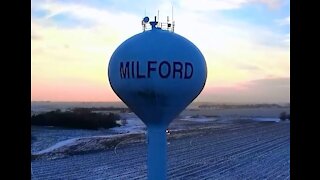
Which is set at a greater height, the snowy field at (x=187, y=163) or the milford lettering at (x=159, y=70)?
the milford lettering at (x=159, y=70)

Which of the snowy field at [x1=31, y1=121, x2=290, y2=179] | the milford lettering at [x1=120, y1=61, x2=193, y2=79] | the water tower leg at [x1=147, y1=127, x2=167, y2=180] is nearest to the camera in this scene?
the milford lettering at [x1=120, y1=61, x2=193, y2=79]

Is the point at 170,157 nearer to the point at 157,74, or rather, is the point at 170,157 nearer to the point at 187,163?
the point at 187,163

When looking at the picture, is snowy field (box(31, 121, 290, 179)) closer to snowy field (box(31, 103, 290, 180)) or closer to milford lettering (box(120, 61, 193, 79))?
snowy field (box(31, 103, 290, 180))

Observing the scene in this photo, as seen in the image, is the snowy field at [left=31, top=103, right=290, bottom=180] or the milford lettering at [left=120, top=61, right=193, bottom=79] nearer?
the milford lettering at [left=120, top=61, right=193, bottom=79]

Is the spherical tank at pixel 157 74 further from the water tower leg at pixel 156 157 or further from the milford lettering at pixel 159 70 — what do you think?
the water tower leg at pixel 156 157

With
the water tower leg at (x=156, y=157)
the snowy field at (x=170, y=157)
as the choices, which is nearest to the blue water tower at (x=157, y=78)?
the water tower leg at (x=156, y=157)

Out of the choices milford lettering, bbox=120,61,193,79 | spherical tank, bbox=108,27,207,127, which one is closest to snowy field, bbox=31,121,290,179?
spherical tank, bbox=108,27,207,127
